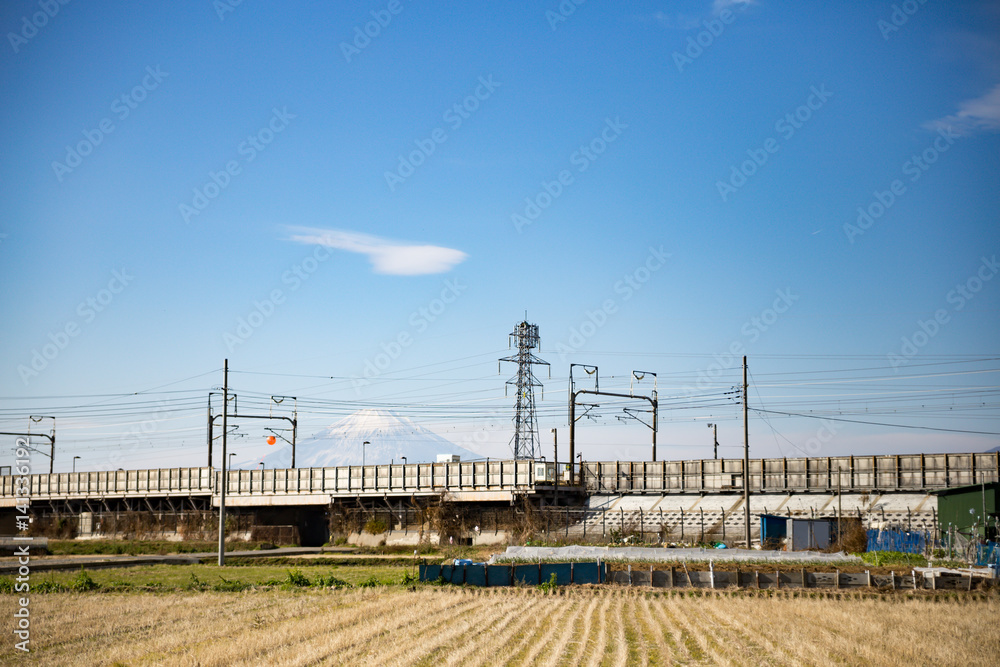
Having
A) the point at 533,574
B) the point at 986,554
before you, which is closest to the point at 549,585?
the point at 533,574

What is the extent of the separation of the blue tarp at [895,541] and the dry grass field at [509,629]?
18.8 meters

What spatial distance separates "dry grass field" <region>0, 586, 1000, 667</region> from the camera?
1909 centimetres

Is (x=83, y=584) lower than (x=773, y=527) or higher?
lower

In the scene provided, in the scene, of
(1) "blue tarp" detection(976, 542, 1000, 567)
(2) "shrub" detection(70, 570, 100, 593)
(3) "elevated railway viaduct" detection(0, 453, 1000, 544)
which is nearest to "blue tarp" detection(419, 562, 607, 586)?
(2) "shrub" detection(70, 570, 100, 593)

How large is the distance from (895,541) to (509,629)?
31.4m

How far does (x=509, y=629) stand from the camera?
23.1 metres

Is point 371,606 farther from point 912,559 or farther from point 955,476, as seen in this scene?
point 955,476

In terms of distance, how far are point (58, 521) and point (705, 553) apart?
65505 millimetres

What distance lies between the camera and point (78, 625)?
2402 centimetres

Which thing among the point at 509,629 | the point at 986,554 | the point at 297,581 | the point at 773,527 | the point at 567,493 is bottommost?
the point at 297,581

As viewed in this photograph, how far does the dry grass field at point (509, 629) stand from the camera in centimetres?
1909

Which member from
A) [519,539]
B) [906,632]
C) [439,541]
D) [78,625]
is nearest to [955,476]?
[519,539]

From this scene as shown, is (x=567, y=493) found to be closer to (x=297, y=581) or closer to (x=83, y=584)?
(x=297, y=581)

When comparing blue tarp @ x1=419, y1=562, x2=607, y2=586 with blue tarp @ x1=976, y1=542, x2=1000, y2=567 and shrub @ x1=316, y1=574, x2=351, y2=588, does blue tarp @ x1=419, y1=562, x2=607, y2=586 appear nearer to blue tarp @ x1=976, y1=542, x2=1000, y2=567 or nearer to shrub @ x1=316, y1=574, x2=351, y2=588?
shrub @ x1=316, y1=574, x2=351, y2=588
